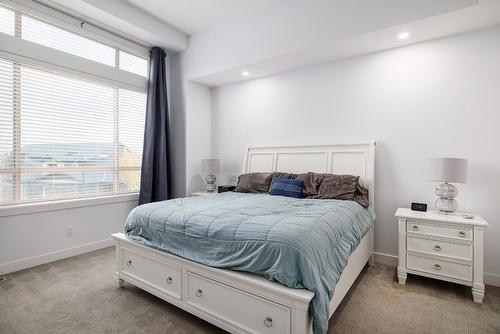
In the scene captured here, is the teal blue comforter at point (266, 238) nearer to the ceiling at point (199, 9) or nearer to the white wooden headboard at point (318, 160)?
the white wooden headboard at point (318, 160)

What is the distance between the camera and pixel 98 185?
3.54 m

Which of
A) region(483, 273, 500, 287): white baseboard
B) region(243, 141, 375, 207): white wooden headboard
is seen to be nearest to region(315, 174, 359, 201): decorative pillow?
region(243, 141, 375, 207): white wooden headboard

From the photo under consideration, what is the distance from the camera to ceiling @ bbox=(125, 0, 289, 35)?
126 inches

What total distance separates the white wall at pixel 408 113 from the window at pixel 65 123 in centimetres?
209

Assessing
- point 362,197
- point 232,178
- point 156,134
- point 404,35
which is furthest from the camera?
point 232,178

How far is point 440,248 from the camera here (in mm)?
2297

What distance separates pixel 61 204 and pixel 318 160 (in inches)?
125

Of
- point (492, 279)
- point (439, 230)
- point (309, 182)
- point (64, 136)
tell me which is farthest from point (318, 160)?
Result: point (64, 136)

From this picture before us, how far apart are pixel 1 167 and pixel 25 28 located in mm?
1516

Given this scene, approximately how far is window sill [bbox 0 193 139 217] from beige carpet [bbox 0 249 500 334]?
2.11ft

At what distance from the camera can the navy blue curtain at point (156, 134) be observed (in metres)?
3.85

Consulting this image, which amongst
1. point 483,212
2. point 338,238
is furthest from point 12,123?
point 483,212

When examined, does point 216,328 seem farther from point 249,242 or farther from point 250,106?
point 250,106

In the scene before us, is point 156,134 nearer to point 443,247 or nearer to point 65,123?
point 65,123
